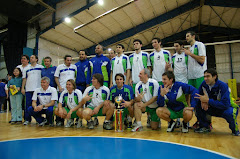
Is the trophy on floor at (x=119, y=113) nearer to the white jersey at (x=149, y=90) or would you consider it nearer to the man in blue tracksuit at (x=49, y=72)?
the white jersey at (x=149, y=90)

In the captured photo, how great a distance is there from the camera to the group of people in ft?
12.3

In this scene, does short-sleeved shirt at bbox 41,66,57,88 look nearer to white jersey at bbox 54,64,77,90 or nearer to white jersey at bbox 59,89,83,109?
white jersey at bbox 54,64,77,90

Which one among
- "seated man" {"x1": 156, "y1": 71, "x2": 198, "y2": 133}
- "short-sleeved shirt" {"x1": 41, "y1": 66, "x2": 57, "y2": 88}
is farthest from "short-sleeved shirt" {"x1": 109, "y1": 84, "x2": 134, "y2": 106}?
"short-sleeved shirt" {"x1": 41, "y1": 66, "x2": 57, "y2": 88}

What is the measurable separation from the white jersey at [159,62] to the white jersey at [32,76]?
3.54m

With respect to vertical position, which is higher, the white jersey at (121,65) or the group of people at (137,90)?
the white jersey at (121,65)

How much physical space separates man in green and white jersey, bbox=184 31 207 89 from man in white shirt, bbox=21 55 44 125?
4.39 meters

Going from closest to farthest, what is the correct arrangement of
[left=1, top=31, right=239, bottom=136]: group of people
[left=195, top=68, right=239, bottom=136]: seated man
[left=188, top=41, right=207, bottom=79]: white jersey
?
1. [left=195, top=68, right=239, bottom=136]: seated man
2. [left=1, top=31, right=239, bottom=136]: group of people
3. [left=188, top=41, right=207, bottom=79]: white jersey

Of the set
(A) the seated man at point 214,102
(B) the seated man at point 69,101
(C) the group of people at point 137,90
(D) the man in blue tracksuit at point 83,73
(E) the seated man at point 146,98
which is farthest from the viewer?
(D) the man in blue tracksuit at point 83,73

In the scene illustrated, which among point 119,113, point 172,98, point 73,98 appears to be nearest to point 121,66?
point 73,98

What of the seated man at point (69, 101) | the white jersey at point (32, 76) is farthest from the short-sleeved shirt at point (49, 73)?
the seated man at point (69, 101)

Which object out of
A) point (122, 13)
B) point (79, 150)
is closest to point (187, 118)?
point (79, 150)

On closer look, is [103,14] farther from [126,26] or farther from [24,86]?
[24,86]

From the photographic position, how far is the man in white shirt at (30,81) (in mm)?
5492

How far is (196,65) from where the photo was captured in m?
4.47
